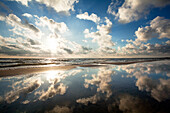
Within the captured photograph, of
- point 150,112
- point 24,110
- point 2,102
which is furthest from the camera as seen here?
point 2,102

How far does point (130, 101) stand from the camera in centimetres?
498

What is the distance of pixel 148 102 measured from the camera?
15.7ft

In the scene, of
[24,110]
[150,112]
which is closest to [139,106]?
[150,112]

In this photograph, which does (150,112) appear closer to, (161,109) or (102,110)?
(161,109)

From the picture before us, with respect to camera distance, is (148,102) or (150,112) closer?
(150,112)

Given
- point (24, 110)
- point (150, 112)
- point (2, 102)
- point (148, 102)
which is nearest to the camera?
point (150, 112)

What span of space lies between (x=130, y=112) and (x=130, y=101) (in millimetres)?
1149

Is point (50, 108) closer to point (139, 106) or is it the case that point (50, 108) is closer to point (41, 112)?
point (41, 112)

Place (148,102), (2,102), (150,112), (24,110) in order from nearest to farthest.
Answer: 1. (150,112)
2. (24,110)
3. (148,102)
4. (2,102)

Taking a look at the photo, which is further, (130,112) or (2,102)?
(2,102)

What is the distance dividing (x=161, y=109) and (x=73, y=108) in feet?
16.2

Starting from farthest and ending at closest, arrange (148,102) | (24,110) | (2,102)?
(2,102) < (148,102) < (24,110)

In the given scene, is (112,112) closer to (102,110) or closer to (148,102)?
(102,110)

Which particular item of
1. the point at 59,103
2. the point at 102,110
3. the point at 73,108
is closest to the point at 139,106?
the point at 102,110
